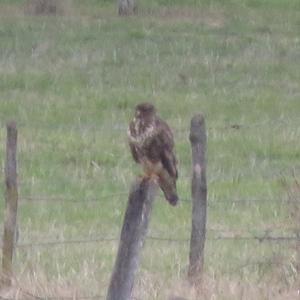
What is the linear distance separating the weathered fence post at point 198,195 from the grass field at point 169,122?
5.5 inches

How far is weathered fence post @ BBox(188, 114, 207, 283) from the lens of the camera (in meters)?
8.00

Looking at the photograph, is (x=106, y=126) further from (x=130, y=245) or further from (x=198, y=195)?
(x=130, y=245)

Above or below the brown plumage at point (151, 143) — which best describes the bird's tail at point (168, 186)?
below

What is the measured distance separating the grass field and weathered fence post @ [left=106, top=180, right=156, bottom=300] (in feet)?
4.84

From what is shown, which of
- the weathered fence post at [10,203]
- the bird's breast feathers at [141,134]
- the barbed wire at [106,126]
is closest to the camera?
the bird's breast feathers at [141,134]

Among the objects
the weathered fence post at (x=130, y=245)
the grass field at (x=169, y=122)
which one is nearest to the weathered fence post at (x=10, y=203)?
the grass field at (x=169, y=122)

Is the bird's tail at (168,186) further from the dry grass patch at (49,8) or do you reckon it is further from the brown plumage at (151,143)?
the dry grass patch at (49,8)

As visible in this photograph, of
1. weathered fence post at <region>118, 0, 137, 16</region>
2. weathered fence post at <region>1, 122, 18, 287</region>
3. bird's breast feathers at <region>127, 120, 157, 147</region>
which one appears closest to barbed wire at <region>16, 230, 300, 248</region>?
weathered fence post at <region>1, 122, 18, 287</region>

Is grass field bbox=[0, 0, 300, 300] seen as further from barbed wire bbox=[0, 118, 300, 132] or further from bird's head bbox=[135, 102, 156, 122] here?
bird's head bbox=[135, 102, 156, 122]

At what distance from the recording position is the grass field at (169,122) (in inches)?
340

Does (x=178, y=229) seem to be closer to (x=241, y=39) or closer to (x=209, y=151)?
(x=209, y=151)

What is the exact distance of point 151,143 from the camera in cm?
714

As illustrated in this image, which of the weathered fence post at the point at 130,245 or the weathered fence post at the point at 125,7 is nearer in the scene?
the weathered fence post at the point at 130,245

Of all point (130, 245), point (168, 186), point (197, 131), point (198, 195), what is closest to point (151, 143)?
point (168, 186)
